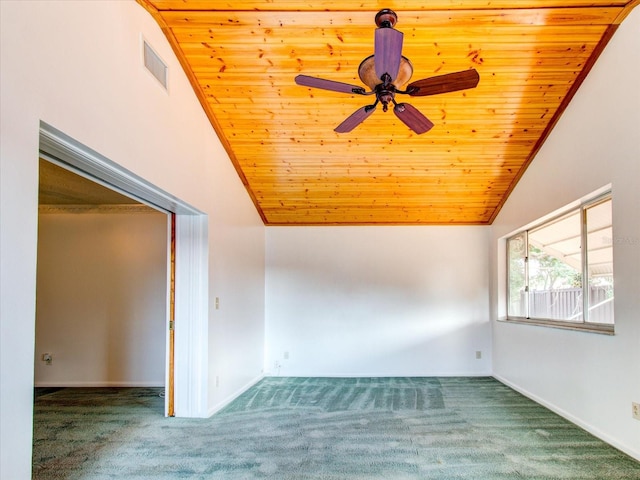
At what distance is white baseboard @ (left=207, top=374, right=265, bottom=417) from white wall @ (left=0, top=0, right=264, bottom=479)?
0.13ft

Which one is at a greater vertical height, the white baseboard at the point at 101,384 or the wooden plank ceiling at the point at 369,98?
the wooden plank ceiling at the point at 369,98

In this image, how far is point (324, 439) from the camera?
3.38 metres

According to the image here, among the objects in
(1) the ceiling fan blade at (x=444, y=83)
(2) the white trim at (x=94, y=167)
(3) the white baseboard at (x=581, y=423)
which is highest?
(1) the ceiling fan blade at (x=444, y=83)

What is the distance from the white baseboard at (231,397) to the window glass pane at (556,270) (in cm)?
345

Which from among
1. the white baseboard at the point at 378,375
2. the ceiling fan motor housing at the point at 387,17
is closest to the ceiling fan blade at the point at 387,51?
the ceiling fan motor housing at the point at 387,17

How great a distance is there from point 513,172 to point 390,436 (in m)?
3.17

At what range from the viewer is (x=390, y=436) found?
11.3 feet

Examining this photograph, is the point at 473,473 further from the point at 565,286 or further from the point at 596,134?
the point at 596,134

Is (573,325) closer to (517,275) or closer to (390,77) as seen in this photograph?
(517,275)

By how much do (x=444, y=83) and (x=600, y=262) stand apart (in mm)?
2220

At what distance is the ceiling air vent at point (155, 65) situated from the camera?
A: 9.80 ft

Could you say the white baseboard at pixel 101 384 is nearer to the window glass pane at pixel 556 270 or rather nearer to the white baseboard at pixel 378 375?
the white baseboard at pixel 378 375

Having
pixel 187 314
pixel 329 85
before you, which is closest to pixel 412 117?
pixel 329 85

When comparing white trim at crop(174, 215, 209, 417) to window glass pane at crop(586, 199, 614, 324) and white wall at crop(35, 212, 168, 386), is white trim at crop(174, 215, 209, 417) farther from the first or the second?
window glass pane at crop(586, 199, 614, 324)
